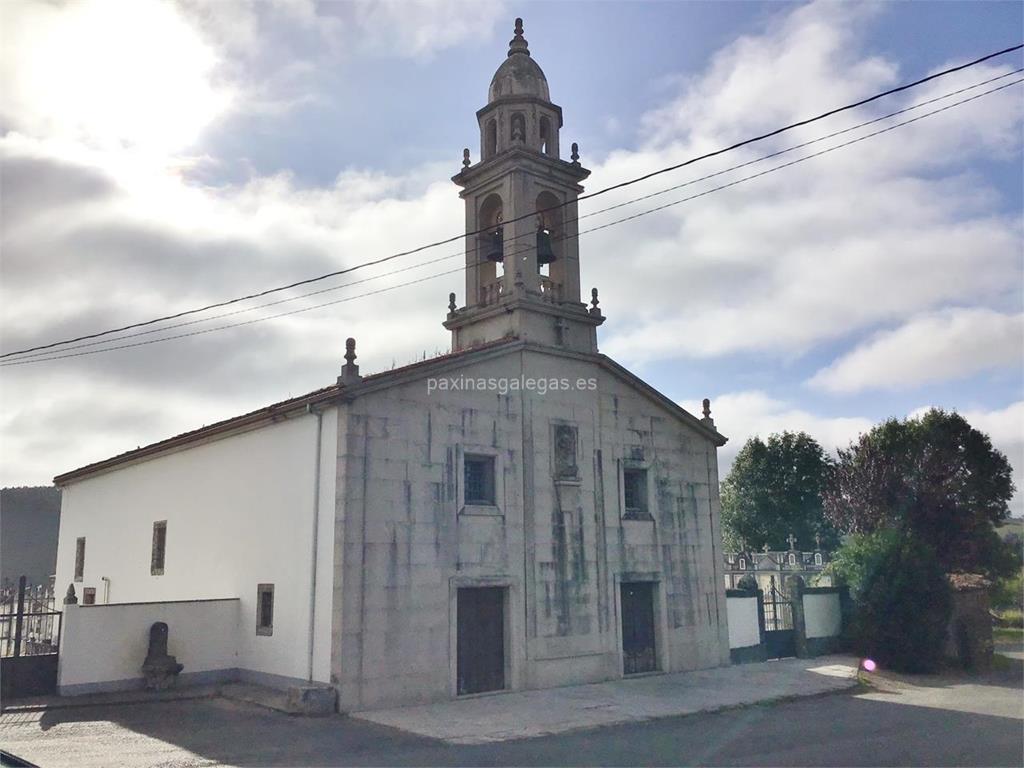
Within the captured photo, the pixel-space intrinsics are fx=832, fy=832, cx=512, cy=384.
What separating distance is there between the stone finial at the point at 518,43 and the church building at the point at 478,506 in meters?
0.29

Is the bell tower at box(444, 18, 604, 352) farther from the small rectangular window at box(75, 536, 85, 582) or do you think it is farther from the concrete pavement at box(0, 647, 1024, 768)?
the small rectangular window at box(75, 536, 85, 582)

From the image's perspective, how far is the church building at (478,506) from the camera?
675 inches

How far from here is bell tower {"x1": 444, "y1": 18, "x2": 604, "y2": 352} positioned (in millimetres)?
21578

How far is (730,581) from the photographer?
31.2 metres

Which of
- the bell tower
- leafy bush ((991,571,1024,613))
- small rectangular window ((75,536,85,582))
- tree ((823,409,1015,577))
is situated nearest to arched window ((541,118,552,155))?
the bell tower

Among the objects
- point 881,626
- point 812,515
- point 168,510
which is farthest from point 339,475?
point 812,515

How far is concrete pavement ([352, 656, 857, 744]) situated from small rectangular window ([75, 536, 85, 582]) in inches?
680

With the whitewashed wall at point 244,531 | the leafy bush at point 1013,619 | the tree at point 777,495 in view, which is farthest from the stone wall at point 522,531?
the tree at point 777,495

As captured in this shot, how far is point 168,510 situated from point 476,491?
9.77m

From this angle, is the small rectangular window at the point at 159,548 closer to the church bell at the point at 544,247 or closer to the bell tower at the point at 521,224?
the bell tower at the point at 521,224

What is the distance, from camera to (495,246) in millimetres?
22719

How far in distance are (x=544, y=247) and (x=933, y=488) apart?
26.4 meters

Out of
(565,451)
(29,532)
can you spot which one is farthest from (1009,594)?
(29,532)

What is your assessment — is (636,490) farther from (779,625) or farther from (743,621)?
(779,625)
